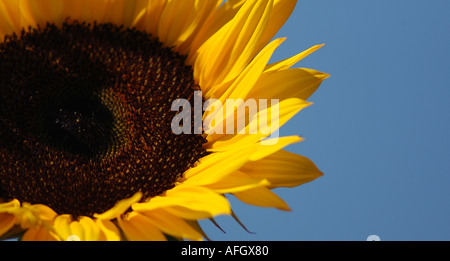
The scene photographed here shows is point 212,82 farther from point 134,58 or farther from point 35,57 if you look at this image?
point 35,57

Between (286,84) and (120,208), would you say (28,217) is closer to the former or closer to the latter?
(120,208)

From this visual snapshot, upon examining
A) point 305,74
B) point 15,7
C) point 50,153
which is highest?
point 15,7

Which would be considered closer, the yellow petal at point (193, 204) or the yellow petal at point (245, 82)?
the yellow petal at point (193, 204)

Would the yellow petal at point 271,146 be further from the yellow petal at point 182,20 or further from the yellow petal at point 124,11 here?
the yellow petal at point 124,11

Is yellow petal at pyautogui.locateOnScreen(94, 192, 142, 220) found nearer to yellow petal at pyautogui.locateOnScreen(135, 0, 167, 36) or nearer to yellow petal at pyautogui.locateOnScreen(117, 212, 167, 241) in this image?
yellow petal at pyautogui.locateOnScreen(117, 212, 167, 241)

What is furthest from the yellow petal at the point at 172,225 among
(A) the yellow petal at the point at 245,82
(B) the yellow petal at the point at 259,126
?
(A) the yellow petal at the point at 245,82
